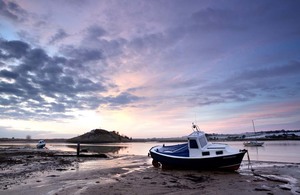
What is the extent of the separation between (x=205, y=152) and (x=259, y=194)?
10.2 m

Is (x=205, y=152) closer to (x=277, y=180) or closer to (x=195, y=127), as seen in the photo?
(x=195, y=127)

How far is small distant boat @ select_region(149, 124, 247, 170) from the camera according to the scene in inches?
909

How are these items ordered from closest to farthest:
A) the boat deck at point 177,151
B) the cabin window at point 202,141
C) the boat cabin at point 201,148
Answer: the boat cabin at point 201,148 < the cabin window at point 202,141 < the boat deck at point 177,151

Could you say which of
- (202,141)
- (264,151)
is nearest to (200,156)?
(202,141)

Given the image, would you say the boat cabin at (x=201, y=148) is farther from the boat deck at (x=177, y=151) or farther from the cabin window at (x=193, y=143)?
the boat deck at (x=177, y=151)

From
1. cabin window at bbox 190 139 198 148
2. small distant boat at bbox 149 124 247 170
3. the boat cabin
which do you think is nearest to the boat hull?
small distant boat at bbox 149 124 247 170

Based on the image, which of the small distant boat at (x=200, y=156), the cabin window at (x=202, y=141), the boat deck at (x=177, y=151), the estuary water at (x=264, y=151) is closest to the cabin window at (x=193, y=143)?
the small distant boat at (x=200, y=156)

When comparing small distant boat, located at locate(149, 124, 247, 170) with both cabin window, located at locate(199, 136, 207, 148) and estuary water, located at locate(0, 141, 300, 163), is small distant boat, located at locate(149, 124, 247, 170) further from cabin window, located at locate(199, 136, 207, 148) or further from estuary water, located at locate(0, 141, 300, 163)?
estuary water, located at locate(0, 141, 300, 163)

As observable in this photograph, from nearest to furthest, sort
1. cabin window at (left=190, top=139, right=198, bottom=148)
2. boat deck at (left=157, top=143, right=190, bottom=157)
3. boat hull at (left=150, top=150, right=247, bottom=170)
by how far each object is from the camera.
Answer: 1. boat hull at (left=150, top=150, right=247, bottom=170)
2. cabin window at (left=190, top=139, right=198, bottom=148)
3. boat deck at (left=157, top=143, right=190, bottom=157)

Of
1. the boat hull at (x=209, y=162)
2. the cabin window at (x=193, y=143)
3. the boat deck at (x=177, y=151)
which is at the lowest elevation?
the boat hull at (x=209, y=162)

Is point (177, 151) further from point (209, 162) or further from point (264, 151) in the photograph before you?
point (264, 151)

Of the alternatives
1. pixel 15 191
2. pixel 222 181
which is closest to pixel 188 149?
pixel 222 181

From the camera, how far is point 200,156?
23938mm

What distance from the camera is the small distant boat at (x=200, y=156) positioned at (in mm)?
23078
